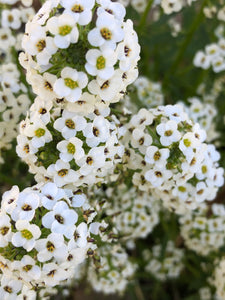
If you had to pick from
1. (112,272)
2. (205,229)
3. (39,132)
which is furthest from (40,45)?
(205,229)

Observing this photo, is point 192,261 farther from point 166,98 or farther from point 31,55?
point 31,55

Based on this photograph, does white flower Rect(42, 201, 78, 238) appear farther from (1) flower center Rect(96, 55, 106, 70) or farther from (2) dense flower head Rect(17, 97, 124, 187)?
(1) flower center Rect(96, 55, 106, 70)

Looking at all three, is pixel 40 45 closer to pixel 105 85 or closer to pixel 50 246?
pixel 105 85

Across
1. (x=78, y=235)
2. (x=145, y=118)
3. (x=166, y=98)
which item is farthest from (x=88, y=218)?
(x=166, y=98)

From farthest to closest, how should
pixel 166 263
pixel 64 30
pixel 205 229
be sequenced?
pixel 166 263 < pixel 205 229 < pixel 64 30

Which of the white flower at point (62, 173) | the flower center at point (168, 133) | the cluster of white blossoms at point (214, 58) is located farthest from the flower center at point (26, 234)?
the cluster of white blossoms at point (214, 58)

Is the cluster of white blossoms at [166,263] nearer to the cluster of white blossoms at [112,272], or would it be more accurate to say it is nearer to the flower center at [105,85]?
the cluster of white blossoms at [112,272]

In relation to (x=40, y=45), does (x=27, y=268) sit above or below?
below
